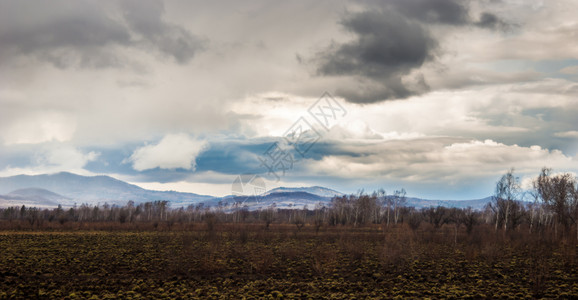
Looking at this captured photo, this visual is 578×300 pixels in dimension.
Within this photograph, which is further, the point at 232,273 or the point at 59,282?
the point at 232,273

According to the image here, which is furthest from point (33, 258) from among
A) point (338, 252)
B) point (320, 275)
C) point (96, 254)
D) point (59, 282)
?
point (338, 252)

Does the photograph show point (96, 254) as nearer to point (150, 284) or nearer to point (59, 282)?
point (59, 282)

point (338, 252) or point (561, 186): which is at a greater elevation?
point (561, 186)

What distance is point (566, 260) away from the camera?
38.2m

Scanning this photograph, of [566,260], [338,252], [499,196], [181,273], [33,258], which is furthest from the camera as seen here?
[499,196]

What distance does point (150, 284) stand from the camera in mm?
26609

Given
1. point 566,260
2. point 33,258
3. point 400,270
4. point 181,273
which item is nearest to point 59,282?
point 181,273

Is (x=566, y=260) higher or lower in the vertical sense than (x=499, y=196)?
lower

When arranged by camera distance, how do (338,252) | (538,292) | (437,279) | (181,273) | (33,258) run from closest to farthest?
1. (538,292)
2. (437,279)
3. (181,273)
4. (33,258)
5. (338,252)

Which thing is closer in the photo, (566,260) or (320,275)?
(320,275)

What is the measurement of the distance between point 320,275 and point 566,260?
25.1 meters

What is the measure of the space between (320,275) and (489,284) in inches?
464

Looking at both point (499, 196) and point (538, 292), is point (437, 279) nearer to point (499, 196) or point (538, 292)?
point (538, 292)

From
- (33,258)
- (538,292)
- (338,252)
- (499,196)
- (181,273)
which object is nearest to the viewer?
(538,292)
